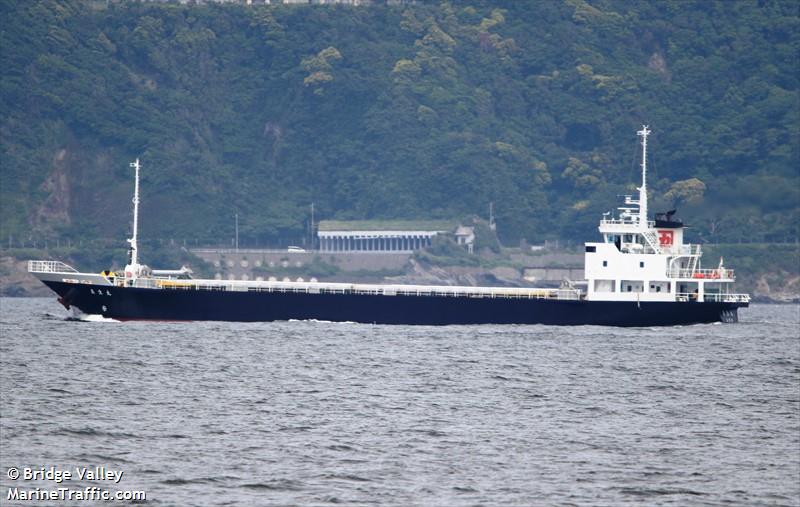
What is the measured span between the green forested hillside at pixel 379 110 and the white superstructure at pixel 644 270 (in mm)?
72771

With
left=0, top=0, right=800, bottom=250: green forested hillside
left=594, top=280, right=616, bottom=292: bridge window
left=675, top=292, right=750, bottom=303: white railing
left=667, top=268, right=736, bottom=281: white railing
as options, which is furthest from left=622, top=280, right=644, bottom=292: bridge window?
left=0, top=0, right=800, bottom=250: green forested hillside

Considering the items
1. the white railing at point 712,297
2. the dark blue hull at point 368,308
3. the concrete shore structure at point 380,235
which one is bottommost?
the dark blue hull at point 368,308

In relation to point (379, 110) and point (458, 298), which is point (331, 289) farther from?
point (379, 110)

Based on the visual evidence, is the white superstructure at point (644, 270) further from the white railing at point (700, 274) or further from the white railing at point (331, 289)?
the white railing at point (331, 289)

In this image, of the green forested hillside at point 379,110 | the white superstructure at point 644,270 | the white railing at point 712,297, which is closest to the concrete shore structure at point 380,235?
the green forested hillside at point 379,110

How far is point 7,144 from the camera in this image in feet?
498

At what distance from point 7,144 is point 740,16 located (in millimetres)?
85890

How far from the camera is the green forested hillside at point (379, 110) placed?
5969 inches

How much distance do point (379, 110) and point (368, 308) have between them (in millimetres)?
97044

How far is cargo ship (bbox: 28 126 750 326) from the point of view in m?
69.2

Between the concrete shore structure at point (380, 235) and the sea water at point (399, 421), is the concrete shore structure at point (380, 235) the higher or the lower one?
the higher one

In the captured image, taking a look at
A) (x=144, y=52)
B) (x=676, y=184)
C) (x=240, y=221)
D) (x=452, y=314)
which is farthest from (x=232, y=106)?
(x=452, y=314)

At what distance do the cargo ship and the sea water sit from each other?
23.8 ft

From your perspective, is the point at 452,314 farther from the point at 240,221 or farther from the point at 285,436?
A: the point at 240,221
